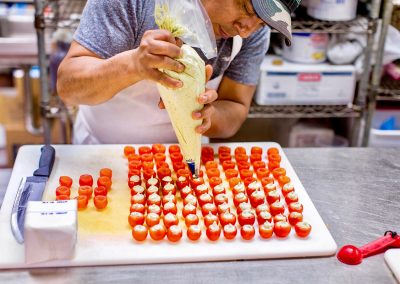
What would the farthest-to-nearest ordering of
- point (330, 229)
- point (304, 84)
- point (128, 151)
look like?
point (304, 84)
point (128, 151)
point (330, 229)

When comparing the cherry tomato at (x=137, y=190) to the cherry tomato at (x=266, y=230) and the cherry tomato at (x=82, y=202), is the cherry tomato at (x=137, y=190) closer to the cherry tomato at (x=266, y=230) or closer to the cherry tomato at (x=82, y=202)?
the cherry tomato at (x=82, y=202)

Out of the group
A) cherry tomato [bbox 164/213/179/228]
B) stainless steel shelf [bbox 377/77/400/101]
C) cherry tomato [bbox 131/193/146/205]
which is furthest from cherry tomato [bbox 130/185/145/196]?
stainless steel shelf [bbox 377/77/400/101]

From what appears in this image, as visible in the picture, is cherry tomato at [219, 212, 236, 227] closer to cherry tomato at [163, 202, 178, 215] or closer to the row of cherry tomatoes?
cherry tomato at [163, 202, 178, 215]

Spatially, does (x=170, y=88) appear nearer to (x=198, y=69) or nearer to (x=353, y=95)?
(x=198, y=69)

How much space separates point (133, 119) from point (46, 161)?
0.35 meters

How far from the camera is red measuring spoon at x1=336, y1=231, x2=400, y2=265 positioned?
3.43 ft

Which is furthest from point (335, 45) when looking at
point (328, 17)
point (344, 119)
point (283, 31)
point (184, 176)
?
point (184, 176)

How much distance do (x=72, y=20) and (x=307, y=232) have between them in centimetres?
128

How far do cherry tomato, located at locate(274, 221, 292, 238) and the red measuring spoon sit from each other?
10cm

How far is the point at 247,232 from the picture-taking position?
3.48ft

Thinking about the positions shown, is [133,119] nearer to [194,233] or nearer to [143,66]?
[143,66]

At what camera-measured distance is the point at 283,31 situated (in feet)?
4.01

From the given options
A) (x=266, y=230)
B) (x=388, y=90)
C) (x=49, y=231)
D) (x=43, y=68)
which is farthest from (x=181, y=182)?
(x=388, y=90)

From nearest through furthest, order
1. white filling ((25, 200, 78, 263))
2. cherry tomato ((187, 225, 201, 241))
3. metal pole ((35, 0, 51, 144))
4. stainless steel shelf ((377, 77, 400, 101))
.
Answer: white filling ((25, 200, 78, 263)) < cherry tomato ((187, 225, 201, 241)) < metal pole ((35, 0, 51, 144)) < stainless steel shelf ((377, 77, 400, 101))
